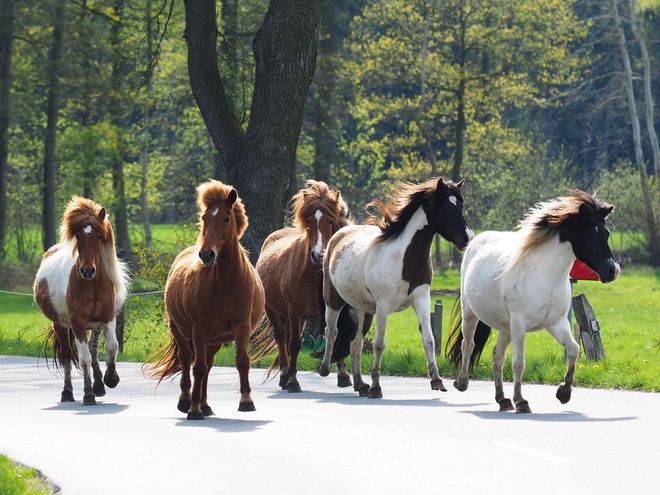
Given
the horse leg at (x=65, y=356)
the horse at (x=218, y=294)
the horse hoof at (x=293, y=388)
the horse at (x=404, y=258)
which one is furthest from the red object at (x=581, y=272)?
the horse leg at (x=65, y=356)

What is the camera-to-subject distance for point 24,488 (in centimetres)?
817

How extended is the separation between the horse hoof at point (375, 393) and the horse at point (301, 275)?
143 cm

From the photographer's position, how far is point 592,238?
37.6 ft

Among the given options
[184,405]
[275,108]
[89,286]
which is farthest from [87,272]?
[275,108]

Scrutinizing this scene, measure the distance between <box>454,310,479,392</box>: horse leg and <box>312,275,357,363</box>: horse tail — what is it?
7.21ft

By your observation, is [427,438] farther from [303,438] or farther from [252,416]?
[252,416]

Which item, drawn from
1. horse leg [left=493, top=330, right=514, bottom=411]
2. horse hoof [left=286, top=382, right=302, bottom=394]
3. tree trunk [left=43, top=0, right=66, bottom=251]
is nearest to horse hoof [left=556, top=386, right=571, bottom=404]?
horse leg [left=493, top=330, right=514, bottom=411]

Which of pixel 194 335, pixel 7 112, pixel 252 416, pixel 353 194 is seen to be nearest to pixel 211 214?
pixel 194 335

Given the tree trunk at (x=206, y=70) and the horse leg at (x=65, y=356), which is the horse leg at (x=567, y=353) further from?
the tree trunk at (x=206, y=70)

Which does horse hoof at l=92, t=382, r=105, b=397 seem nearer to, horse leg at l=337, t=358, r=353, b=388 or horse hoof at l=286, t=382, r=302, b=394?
horse hoof at l=286, t=382, r=302, b=394

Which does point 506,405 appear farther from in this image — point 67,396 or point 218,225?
point 67,396

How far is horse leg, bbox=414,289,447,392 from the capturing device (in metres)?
13.4

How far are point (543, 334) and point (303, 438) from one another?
1716 cm

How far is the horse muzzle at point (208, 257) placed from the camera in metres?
11.1
